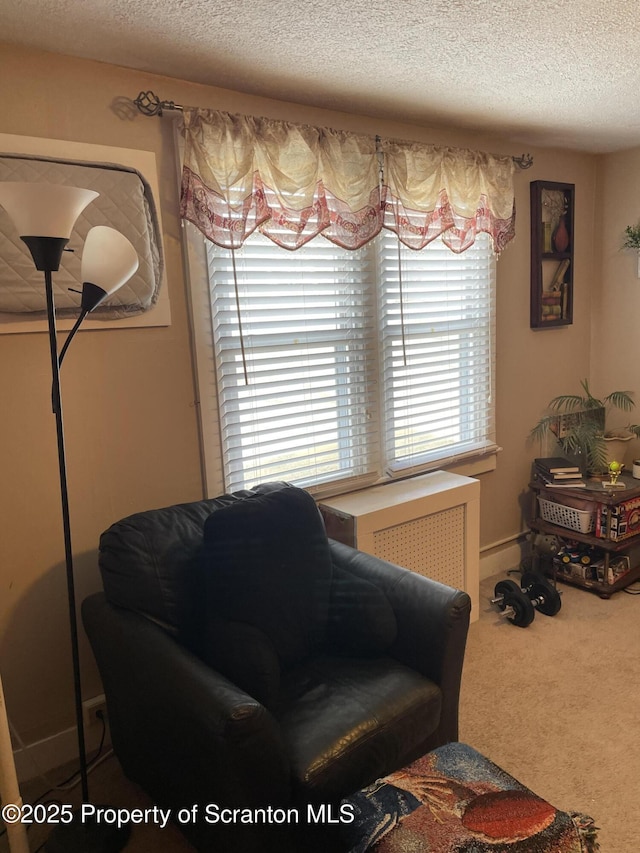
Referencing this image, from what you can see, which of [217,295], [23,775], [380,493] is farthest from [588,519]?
[23,775]

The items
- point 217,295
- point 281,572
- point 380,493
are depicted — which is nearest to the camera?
point 281,572

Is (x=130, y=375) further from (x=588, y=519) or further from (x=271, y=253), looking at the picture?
(x=588, y=519)

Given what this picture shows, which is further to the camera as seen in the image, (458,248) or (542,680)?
(458,248)

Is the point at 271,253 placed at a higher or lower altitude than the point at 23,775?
higher

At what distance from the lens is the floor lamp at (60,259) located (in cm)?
155

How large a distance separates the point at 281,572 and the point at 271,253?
52.3 inches

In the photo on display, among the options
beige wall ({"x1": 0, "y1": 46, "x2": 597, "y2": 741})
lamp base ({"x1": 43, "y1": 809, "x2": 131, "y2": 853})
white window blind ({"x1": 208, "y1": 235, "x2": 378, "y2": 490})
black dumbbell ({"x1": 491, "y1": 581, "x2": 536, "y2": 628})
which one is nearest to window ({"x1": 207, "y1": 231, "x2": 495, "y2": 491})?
white window blind ({"x1": 208, "y1": 235, "x2": 378, "y2": 490})

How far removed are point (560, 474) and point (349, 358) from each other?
1.52 m

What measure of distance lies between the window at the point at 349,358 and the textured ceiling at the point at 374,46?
61 centimetres

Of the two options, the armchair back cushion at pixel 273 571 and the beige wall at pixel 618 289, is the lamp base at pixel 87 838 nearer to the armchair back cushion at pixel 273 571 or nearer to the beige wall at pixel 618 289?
the armchair back cushion at pixel 273 571

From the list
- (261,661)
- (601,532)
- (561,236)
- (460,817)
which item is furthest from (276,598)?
(561,236)

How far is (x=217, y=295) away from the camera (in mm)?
2451

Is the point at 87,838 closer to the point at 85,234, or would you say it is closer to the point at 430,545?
the point at 430,545

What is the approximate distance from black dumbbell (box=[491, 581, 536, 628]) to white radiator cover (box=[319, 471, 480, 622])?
0.13 metres
